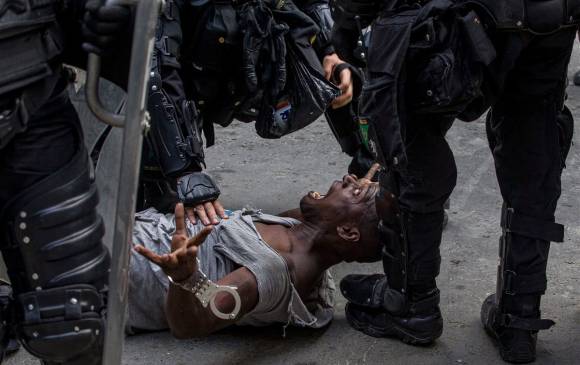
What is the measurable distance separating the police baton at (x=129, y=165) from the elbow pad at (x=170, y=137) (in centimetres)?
133

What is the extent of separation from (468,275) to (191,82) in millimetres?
1424

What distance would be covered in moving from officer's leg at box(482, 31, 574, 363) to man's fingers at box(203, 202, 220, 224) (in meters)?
1.03

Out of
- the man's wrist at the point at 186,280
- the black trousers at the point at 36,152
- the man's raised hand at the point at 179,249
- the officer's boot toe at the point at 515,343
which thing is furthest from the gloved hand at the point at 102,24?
the officer's boot toe at the point at 515,343

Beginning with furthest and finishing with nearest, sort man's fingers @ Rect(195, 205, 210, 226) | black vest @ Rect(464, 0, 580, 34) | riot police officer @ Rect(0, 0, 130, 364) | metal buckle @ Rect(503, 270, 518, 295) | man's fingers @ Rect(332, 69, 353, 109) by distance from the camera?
man's fingers @ Rect(332, 69, 353, 109) < man's fingers @ Rect(195, 205, 210, 226) < metal buckle @ Rect(503, 270, 518, 295) < black vest @ Rect(464, 0, 580, 34) < riot police officer @ Rect(0, 0, 130, 364)

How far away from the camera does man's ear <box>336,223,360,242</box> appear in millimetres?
3820

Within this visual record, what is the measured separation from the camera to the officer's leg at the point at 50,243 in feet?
8.90

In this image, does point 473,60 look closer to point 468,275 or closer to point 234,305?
point 234,305

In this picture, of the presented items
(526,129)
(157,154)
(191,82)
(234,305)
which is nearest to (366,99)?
(526,129)

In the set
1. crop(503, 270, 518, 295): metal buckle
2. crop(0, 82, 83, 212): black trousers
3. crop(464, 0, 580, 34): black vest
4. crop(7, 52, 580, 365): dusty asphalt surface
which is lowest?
crop(7, 52, 580, 365): dusty asphalt surface

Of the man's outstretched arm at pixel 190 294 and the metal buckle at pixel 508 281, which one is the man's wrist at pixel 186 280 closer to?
the man's outstretched arm at pixel 190 294

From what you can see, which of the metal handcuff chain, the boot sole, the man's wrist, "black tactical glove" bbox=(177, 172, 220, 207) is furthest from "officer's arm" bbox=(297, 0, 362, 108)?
the man's wrist

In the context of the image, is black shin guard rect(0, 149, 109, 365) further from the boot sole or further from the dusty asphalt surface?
the boot sole

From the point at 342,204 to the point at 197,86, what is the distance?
104 cm

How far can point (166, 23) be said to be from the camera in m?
4.23
